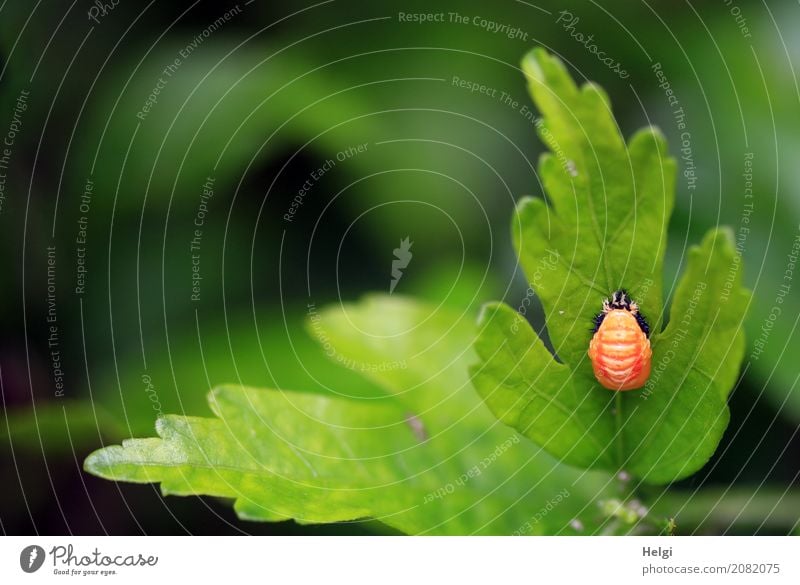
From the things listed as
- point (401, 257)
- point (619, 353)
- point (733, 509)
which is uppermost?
point (401, 257)

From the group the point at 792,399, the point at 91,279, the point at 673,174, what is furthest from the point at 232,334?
the point at 792,399

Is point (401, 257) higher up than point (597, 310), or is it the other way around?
point (401, 257)

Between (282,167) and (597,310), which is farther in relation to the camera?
(282,167)

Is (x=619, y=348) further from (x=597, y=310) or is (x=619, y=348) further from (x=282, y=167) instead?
(x=282, y=167)

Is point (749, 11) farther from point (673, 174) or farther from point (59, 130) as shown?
point (59, 130)
